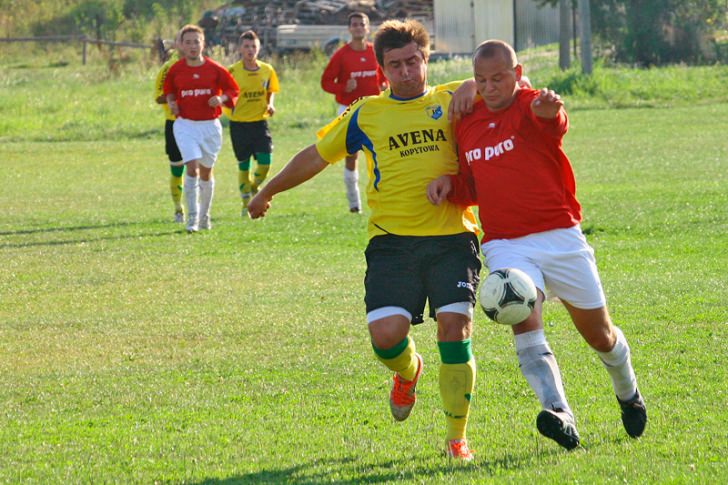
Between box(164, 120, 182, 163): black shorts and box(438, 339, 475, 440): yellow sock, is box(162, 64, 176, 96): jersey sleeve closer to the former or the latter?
box(164, 120, 182, 163): black shorts

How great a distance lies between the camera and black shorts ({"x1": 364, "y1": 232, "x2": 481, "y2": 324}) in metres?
5.90

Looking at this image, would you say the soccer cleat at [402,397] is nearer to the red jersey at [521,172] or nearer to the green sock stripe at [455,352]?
the green sock stripe at [455,352]

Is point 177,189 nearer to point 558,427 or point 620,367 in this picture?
point 620,367

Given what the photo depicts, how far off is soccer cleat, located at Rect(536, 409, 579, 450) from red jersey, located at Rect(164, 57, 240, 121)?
10260 millimetres

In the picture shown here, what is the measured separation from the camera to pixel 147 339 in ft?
30.3

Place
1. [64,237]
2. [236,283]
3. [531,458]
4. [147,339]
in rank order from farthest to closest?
[64,237] < [236,283] < [147,339] < [531,458]

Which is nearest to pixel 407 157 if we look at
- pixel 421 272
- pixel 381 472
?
pixel 421 272

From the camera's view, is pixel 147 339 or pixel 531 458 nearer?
pixel 531 458

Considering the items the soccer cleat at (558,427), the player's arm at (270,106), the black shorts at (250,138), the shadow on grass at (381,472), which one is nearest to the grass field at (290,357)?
the shadow on grass at (381,472)

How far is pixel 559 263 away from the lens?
561 cm

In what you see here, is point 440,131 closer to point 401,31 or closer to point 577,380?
point 401,31

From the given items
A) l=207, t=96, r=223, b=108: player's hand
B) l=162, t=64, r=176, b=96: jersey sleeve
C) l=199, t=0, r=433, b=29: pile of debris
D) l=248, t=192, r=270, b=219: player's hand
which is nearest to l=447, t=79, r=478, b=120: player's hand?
l=248, t=192, r=270, b=219: player's hand

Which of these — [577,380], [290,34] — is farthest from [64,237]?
[290,34]

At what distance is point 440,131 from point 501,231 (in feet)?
2.23
